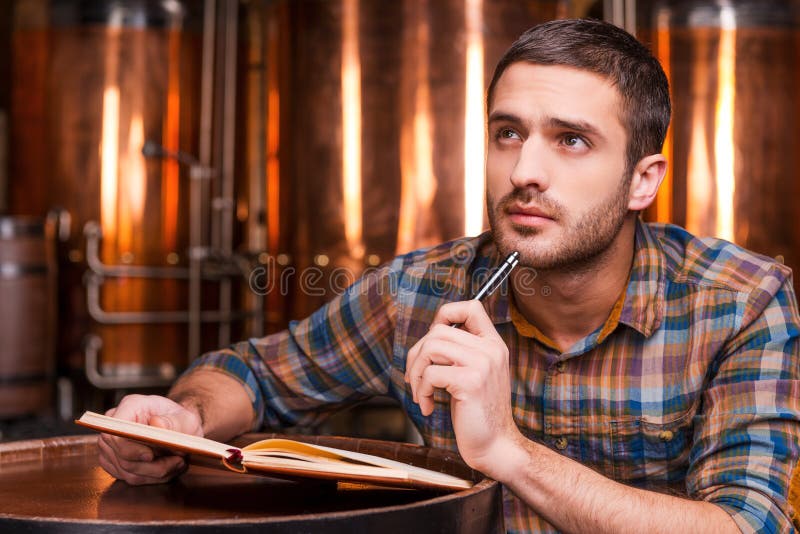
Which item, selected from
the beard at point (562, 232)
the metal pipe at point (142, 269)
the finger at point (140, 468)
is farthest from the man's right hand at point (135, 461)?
the metal pipe at point (142, 269)

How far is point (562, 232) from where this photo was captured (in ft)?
A: 4.90

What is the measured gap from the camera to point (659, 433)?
4.88 ft

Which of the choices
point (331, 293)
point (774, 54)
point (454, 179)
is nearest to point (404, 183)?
point (454, 179)

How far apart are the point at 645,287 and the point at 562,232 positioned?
170 millimetres

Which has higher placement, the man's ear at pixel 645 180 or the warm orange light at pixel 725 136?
the warm orange light at pixel 725 136

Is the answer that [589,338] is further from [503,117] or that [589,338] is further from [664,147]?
[664,147]

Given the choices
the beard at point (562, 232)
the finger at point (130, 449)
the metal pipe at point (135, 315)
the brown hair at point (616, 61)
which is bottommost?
the finger at point (130, 449)

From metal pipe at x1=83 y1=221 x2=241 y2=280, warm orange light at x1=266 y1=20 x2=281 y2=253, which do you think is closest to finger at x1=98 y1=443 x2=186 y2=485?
warm orange light at x1=266 y1=20 x2=281 y2=253

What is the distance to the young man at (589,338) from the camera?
1321 millimetres

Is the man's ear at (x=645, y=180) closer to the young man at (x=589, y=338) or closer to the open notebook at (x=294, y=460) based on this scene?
the young man at (x=589, y=338)

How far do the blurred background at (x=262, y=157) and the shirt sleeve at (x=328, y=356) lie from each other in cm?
140

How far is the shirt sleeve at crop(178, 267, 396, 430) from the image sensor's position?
1.69 m

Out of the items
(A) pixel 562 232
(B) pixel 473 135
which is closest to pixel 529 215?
(A) pixel 562 232

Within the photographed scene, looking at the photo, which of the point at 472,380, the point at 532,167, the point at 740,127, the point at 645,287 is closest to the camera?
the point at 472,380
